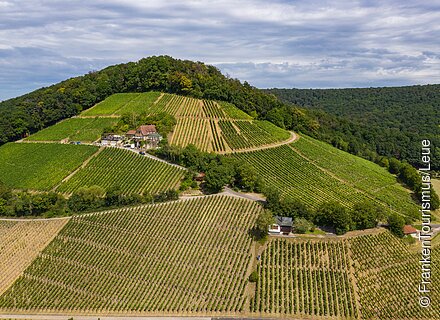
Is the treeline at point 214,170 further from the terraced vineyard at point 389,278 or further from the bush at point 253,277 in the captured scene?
the terraced vineyard at point 389,278

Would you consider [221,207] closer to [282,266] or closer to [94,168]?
[282,266]

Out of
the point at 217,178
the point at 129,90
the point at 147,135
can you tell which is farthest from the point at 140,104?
the point at 217,178

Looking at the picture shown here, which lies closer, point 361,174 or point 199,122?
point 361,174

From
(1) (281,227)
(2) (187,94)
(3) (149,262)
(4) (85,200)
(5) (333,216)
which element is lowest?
(3) (149,262)

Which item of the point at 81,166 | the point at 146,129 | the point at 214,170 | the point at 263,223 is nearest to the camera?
the point at 263,223

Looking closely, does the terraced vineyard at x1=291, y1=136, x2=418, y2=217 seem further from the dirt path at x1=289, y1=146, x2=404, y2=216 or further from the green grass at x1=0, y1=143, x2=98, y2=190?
the green grass at x1=0, y1=143, x2=98, y2=190

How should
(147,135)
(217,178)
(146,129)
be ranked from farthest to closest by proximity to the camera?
(146,129)
(147,135)
(217,178)

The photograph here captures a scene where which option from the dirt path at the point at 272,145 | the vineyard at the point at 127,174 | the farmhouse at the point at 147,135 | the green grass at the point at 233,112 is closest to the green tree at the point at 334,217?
the vineyard at the point at 127,174

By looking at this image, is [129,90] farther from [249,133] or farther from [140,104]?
[249,133]
